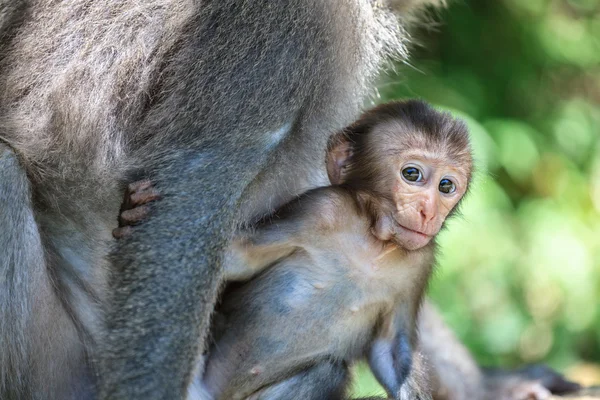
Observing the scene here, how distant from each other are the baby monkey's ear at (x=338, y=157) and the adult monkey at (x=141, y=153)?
2.6 inches

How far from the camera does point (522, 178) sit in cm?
611

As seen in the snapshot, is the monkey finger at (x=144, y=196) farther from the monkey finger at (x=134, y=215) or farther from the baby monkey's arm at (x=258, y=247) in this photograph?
the baby monkey's arm at (x=258, y=247)

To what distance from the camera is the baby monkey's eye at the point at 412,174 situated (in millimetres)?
2717

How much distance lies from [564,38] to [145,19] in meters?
4.14

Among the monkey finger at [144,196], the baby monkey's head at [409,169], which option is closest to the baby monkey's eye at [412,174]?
the baby monkey's head at [409,169]

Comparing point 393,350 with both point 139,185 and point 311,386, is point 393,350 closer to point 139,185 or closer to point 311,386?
point 311,386

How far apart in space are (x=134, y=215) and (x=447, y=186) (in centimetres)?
92

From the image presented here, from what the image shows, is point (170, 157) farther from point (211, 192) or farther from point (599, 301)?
point (599, 301)

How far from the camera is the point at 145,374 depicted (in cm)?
243

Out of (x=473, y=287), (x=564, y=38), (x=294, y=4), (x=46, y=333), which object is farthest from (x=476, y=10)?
(x=46, y=333)

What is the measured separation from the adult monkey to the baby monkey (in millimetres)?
184

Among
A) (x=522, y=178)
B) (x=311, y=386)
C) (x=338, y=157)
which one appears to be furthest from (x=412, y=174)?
(x=522, y=178)

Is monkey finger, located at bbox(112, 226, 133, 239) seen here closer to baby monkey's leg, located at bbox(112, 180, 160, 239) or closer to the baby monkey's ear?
baby monkey's leg, located at bbox(112, 180, 160, 239)

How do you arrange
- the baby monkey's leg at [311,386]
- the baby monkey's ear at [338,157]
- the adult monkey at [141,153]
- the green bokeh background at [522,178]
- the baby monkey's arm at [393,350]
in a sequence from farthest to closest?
the green bokeh background at [522,178], the baby monkey's ear at [338,157], the baby monkey's arm at [393,350], the baby monkey's leg at [311,386], the adult monkey at [141,153]
